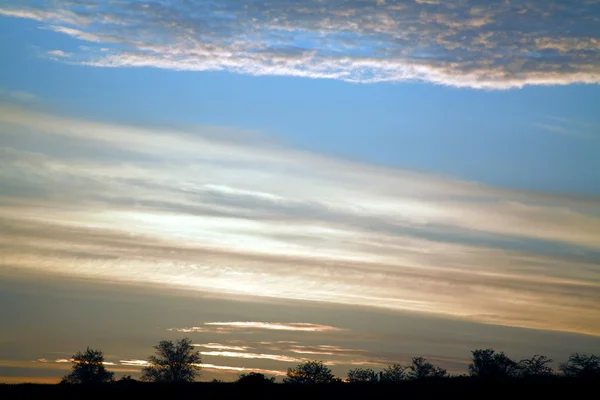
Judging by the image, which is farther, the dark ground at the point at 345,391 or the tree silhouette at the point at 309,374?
the tree silhouette at the point at 309,374

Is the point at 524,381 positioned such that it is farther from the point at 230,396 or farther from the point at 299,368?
the point at 299,368

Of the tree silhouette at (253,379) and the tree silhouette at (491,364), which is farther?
the tree silhouette at (491,364)

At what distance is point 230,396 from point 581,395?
22.6m

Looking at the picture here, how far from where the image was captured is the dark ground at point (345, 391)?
141 feet

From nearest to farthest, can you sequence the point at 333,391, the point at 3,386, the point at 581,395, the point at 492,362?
the point at 581,395 → the point at 333,391 → the point at 3,386 → the point at 492,362

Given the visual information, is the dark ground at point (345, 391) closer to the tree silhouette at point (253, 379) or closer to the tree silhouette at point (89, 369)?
the tree silhouette at point (253, 379)

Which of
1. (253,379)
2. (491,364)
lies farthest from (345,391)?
(491,364)

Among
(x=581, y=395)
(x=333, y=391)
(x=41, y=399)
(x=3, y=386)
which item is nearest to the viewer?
(x=581, y=395)

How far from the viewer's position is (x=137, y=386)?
48.1m

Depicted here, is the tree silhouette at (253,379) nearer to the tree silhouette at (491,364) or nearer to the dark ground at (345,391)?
the dark ground at (345,391)

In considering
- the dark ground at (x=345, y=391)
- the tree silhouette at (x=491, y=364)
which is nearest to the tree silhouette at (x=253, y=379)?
the dark ground at (x=345, y=391)

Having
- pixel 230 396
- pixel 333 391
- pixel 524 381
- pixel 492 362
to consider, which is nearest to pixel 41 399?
pixel 230 396

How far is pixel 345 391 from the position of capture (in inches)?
1896

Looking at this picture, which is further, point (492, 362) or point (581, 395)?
point (492, 362)
